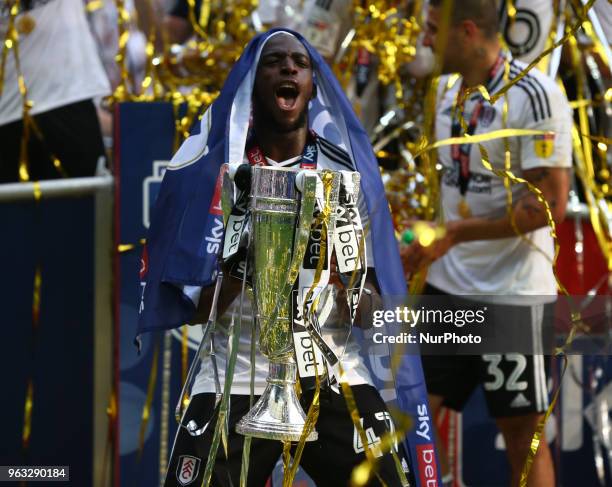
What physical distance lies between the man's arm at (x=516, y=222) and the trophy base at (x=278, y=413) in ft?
5.40

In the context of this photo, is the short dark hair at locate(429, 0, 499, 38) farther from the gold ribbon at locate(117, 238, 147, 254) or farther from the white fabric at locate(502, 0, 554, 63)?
the gold ribbon at locate(117, 238, 147, 254)

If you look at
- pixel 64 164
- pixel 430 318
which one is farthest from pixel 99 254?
pixel 430 318

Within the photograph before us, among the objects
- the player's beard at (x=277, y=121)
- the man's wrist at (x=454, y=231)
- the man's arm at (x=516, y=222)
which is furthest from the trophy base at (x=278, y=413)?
the man's wrist at (x=454, y=231)

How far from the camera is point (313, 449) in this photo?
3.37 metres

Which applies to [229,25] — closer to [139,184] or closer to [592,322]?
[139,184]

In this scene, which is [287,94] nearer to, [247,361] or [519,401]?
[247,361]

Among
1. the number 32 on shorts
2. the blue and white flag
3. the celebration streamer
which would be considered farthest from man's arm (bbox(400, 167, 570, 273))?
the celebration streamer

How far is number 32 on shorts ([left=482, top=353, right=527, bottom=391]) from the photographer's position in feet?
15.3

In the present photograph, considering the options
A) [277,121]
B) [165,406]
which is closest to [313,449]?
[277,121]

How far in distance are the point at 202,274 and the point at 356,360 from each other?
480mm

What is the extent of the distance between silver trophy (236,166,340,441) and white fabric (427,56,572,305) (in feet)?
5.77

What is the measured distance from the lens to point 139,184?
518 cm

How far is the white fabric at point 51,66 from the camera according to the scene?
589 cm

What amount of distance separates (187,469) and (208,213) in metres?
0.70
